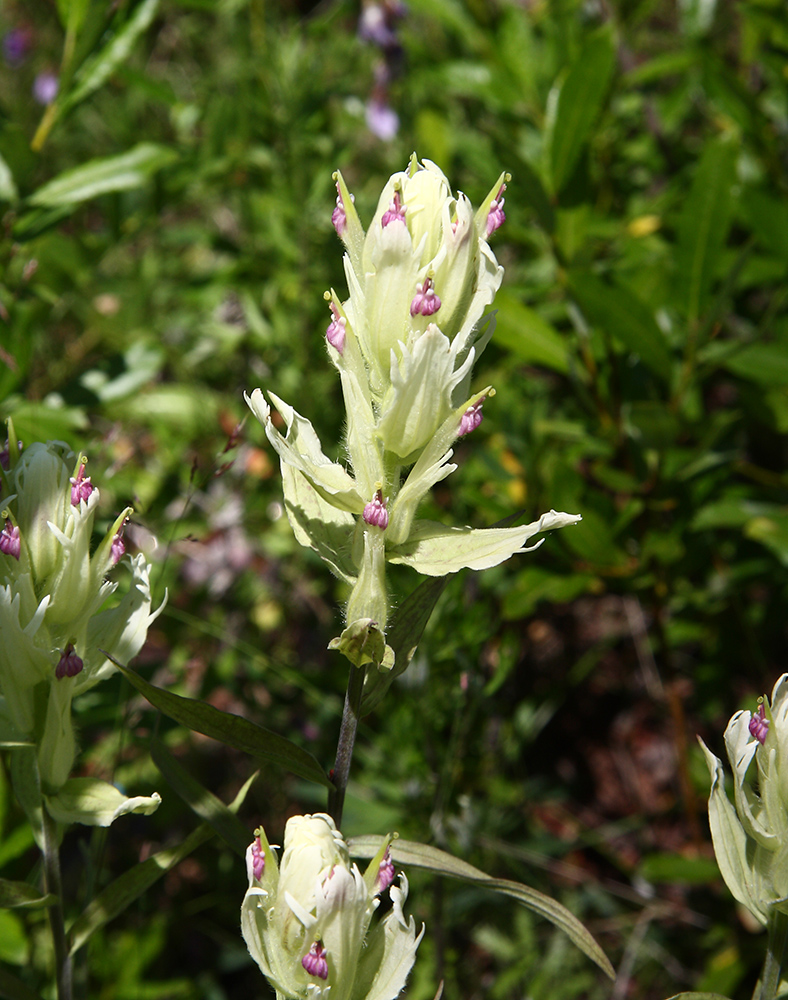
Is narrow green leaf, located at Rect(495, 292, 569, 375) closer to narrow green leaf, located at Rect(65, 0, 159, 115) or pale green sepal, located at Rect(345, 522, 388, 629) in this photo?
narrow green leaf, located at Rect(65, 0, 159, 115)

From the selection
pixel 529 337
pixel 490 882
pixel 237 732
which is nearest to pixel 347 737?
pixel 237 732

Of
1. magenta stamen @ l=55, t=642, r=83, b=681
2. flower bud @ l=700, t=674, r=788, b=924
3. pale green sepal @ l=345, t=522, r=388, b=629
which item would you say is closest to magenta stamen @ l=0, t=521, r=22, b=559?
magenta stamen @ l=55, t=642, r=83, b=681

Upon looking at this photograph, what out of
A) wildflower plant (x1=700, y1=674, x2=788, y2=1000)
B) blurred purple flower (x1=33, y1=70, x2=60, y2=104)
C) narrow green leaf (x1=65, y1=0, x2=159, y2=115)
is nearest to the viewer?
wildflower plant (x1=700, y1=674, x2=788, y2=1000)

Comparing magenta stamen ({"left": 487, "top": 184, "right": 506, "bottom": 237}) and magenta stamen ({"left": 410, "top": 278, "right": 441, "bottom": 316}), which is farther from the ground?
magenta stamen ({"left": 487, "top": 184, "right": 506, "bottom": 237})

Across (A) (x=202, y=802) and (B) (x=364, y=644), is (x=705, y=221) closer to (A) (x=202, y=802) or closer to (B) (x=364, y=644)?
(B) (x=364, y=644)

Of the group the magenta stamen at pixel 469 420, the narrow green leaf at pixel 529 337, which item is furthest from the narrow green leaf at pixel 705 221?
the magenta stamen at pixel 469 420

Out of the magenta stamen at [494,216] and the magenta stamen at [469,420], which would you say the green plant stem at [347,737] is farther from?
the magenta stamen at [494,216]
